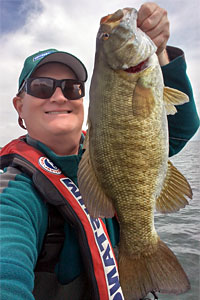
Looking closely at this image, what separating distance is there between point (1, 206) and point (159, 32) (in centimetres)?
159

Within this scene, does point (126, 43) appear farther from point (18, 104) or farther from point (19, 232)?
point (18, 104)

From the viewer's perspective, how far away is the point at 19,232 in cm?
157

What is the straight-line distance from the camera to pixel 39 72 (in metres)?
2.52

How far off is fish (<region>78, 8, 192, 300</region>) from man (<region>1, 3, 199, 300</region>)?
263mm

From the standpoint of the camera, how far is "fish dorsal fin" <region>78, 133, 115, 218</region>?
147cm

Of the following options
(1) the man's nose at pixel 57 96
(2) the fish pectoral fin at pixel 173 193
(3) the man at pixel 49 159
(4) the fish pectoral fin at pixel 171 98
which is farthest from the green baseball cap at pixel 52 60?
(2) the fish pectoral fin at pixel 173 193

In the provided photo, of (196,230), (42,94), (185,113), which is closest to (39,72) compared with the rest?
(42,94)

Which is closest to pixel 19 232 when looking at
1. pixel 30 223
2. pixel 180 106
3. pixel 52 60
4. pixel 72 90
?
pixel 30 223

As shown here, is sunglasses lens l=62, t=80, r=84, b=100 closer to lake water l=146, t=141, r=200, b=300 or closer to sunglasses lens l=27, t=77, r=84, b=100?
sunglasses lens l=27, t=77, r=84, b=100

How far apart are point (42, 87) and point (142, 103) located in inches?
50.0

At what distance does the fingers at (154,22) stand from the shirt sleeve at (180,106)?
50 cm

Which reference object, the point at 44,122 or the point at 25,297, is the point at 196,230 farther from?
the point at 25,297

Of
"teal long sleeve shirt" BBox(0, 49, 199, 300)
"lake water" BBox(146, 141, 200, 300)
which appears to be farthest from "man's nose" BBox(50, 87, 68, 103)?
"lake water" BBox(146, 141, 200, 300)

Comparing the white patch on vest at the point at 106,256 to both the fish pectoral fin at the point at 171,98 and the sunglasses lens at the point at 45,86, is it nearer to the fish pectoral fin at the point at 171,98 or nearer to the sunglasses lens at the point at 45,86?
the sunglasses lens at the point at 45,86
